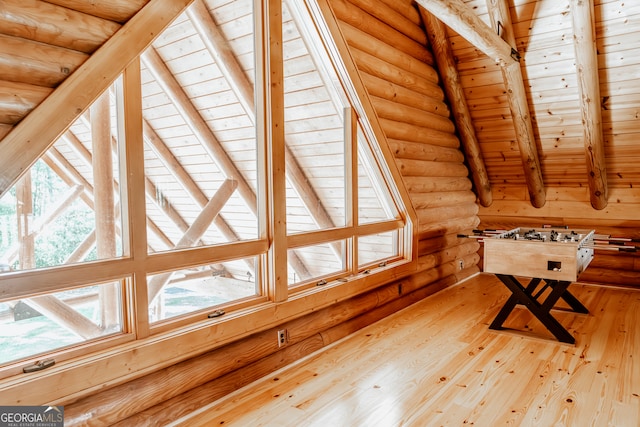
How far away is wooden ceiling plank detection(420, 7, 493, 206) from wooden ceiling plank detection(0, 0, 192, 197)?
3.17 metres

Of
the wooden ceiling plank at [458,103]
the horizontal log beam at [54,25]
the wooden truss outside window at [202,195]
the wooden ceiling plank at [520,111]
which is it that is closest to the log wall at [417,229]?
the wooden ceiling plank at [458,103]

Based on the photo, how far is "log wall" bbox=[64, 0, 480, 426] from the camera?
2.27m

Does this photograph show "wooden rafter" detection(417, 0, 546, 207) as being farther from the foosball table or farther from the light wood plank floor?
the light wood plank floor

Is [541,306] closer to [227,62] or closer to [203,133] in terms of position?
[203,133]

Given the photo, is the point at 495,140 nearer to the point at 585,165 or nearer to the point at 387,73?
the point at 585,165

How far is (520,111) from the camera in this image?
185 inches

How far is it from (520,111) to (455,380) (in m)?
3.17

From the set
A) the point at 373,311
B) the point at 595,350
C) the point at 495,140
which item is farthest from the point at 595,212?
the point at 373,311

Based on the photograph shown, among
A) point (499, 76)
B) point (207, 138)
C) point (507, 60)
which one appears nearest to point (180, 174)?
point (207, 138)

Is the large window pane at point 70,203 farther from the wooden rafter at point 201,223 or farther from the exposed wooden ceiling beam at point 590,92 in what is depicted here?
the exposed wooden ceiling beam at point 590,92

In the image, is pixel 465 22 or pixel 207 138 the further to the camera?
pixel 465 22

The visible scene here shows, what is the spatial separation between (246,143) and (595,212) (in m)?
4.81

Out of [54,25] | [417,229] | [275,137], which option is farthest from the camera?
[417,229]

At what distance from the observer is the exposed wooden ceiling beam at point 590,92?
3.82 m
